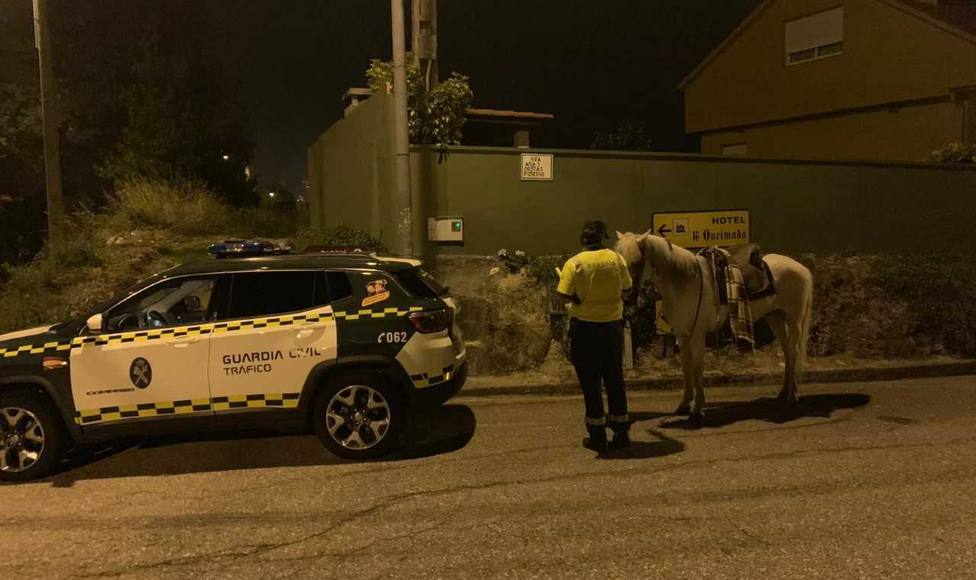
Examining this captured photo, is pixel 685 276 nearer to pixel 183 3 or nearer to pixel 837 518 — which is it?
pixel 837 518

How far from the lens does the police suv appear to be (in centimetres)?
548

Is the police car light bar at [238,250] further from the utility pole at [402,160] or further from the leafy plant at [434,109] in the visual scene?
the leafy plant at [434,109]

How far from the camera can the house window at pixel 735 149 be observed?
25.0 m

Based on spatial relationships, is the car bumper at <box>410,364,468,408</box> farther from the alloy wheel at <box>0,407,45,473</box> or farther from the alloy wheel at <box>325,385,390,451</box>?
the alloy wheel at <box>0,407,45,473</box>

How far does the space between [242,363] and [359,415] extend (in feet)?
3.44

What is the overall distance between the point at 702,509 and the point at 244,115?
22148 millimetres

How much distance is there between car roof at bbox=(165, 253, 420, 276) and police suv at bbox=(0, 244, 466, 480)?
2 centimetres

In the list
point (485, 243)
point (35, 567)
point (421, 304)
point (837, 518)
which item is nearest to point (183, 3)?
point (485, 243)

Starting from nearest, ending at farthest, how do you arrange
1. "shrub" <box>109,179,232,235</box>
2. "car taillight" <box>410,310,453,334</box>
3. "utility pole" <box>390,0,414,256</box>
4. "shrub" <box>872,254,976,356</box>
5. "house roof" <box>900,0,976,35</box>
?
"car taillight" <box>410,310,453,334</box> < "utility pole" <box>390,0,414,256</box> < "shrub" <box>872,254,976,356</box> < "shrub" <box>109,179,232,235</box> < "house roof" <box>900,0,976,35</box>

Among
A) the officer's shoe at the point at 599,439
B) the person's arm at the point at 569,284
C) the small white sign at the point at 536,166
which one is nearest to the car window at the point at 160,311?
the person's arm at the point at 569,284

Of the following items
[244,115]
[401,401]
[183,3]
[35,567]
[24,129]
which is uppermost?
[183,3]

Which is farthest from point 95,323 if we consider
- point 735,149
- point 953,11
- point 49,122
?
point 953,11

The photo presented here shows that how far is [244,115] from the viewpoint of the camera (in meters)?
23.1

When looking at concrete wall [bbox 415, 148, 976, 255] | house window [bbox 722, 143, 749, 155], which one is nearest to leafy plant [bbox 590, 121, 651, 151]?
house window [bbox 722, 143, 749, 155]
